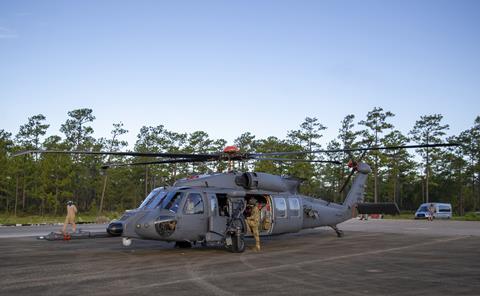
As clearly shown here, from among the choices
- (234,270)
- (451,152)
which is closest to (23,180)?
(234,270)

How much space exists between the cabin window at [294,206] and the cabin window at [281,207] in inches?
13.6

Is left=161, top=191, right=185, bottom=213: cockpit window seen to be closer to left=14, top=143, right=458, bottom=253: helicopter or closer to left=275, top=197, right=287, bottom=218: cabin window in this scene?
left=14, top=143, right=458, bottom=253: helicopter

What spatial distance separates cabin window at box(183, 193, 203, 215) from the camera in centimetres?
1314

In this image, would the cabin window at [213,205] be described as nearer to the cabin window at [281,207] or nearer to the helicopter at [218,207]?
the helicopter at [218,207]

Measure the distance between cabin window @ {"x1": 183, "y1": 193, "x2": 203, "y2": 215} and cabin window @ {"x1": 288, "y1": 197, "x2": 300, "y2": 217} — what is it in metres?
4.00

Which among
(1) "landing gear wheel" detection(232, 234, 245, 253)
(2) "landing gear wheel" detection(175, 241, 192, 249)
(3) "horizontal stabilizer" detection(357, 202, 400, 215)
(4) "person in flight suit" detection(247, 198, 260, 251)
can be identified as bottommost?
(2) "landing gear wheel" detection(175, 241, 192, 249)

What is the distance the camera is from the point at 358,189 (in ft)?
65.4

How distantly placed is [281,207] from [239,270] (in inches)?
239

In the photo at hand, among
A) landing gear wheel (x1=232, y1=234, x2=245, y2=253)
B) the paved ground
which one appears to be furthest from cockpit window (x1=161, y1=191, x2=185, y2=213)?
landing gear wheel (x1=232, y1=234, x2=245, y2=253)

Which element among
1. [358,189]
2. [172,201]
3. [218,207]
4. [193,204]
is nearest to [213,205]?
[218,207]

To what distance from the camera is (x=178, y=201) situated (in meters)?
13.1

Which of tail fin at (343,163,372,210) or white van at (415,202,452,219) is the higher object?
tail fin at (343,163,372,210)

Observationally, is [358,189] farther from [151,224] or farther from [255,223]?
[151,224]

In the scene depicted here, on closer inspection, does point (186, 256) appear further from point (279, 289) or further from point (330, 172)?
point (330, 172)
